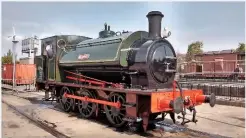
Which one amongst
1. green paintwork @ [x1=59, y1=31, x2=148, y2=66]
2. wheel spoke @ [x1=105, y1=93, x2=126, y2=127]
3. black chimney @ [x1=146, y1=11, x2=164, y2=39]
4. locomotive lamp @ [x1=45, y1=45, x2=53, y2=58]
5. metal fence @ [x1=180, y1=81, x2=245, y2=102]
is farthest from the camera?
metal fence @ [x1=180, y1=81, x2=245, y2=102]

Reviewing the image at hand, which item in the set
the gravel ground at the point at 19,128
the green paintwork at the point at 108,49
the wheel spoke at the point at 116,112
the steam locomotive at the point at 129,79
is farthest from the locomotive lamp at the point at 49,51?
the wheel spoke at the point at 116,112

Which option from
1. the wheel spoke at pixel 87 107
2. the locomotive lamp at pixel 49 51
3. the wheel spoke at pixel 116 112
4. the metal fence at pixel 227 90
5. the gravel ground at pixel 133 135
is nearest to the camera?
the gravel ground at pixel 133 135

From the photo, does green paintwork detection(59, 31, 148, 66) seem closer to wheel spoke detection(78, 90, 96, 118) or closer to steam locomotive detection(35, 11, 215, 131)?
steam locomotive detection(35, 11, 215, 131)

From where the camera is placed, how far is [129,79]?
807 centimetres

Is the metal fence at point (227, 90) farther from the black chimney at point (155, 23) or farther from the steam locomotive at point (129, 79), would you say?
the black chimney at point (155, 23)

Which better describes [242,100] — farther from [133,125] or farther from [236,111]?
[133,125]

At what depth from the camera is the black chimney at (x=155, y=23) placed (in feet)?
24.3

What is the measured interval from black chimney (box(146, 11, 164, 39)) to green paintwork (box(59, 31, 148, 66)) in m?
0.59

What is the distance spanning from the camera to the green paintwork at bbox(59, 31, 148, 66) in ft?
25.5

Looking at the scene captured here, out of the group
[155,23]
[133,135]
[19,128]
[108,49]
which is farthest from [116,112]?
[19,128]

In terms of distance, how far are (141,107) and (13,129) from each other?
3709 millimetres

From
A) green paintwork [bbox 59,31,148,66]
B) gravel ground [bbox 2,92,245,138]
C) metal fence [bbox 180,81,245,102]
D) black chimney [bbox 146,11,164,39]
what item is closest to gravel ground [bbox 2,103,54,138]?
gravel ground [bbox 2,92,245,138]

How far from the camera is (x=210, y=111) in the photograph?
11.0m

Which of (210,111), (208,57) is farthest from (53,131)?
(208,57)
